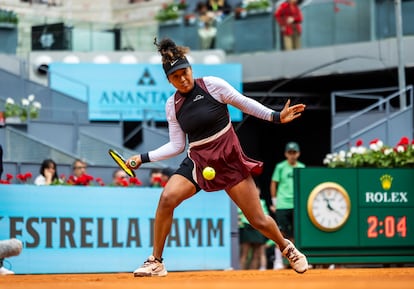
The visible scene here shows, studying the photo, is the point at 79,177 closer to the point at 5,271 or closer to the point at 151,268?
the point at 5,271

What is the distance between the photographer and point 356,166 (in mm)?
16406

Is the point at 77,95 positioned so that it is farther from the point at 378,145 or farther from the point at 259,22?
the point at 378,145

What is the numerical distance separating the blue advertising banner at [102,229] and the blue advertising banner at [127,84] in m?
8.59

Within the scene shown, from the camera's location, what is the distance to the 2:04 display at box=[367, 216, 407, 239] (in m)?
15.8

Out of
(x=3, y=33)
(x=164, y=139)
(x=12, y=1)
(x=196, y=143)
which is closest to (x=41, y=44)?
(x=3, y=33)

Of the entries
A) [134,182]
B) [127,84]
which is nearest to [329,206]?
[134,182]

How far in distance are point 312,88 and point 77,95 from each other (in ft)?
19.8

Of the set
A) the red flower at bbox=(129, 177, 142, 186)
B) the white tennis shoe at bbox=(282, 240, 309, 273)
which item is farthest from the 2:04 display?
the white tennis shoe at bbox=(282, 240, 309, 273)

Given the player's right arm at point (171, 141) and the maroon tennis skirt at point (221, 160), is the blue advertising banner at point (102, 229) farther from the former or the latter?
the maroon tennis skirt at point (221, 160)

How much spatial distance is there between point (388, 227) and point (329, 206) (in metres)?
0.96

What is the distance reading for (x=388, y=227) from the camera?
51.9 ft

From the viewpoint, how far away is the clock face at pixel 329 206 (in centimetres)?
1550

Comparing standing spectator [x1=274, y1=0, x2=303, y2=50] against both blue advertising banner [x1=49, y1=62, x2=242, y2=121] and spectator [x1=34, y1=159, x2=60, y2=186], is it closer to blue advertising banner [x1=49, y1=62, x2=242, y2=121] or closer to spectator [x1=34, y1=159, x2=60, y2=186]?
blue advertising banner [x1=49, y1=62, x2=242, y2=121]

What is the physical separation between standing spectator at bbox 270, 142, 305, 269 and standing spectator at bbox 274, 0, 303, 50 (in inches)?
289
